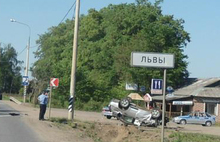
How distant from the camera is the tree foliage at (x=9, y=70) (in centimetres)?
11894

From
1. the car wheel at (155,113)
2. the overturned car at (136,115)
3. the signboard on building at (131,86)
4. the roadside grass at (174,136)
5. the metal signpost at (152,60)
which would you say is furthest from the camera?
the signboard on building at (131,86)

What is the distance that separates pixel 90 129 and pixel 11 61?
342ft

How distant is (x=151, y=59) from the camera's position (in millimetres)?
13516

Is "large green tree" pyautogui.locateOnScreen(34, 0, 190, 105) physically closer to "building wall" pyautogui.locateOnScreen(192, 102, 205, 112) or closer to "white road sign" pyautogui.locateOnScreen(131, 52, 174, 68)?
"building wall" pyautogui.locateOnScreen(192, 102, 205, 112)

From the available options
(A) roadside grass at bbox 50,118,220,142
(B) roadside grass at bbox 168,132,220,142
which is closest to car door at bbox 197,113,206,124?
(A) roadside grass at bbox 50,118,220,142

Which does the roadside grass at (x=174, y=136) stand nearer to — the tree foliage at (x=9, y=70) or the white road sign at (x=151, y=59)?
the white road sign at (x=151, y=59)

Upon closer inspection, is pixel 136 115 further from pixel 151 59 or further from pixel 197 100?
pixel 197 100

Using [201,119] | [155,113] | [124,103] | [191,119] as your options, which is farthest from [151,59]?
[201,119]

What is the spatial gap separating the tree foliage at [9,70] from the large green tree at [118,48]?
164 ft

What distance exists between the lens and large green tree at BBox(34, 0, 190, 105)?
57.8 metres

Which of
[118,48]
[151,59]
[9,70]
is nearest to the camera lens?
[151,59]

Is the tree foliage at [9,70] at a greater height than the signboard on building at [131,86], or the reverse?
the tree foliage at [9,70]

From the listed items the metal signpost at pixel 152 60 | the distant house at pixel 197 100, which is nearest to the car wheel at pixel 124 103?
the metal signpost at pixel 152 60

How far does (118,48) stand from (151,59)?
46.0 meters
